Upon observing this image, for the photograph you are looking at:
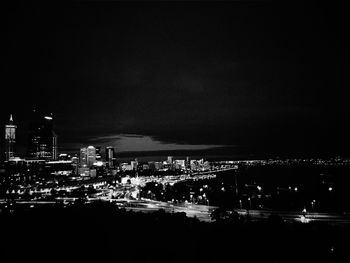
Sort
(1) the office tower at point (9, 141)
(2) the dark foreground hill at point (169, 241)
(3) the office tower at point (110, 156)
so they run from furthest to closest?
(3) the office tower at point (110, 156) → (1) the office tower at point (9, 141) → (2) the dark foreground hill at point (169, 241)

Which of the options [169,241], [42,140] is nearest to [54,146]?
[42,140]

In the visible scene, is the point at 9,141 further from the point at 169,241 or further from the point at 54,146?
the point at 169,241

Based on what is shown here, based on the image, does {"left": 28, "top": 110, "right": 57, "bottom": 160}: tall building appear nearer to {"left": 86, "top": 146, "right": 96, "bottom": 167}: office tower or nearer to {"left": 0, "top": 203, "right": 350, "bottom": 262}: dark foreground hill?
{"left": 86, "top": 146, "right": 96, "bottom": 167}: office tower

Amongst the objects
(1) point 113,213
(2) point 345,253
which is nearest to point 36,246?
(1) point 113,213

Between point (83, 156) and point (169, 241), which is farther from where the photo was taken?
point (83, 156)

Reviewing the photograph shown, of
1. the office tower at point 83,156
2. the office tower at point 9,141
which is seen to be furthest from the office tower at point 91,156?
the office tower at point 9,141

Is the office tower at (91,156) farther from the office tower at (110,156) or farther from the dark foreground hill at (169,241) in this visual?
the dark foreground hill at (169,241)

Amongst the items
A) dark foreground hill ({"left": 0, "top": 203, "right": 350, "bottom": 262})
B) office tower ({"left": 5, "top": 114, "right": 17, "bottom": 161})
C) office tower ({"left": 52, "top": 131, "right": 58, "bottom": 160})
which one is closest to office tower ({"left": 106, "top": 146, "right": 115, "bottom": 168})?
office tower ({"left": 52, "top": 131, "right": 58, "bottom": 160})

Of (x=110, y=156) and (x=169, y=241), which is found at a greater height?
(x=110, y=156)
